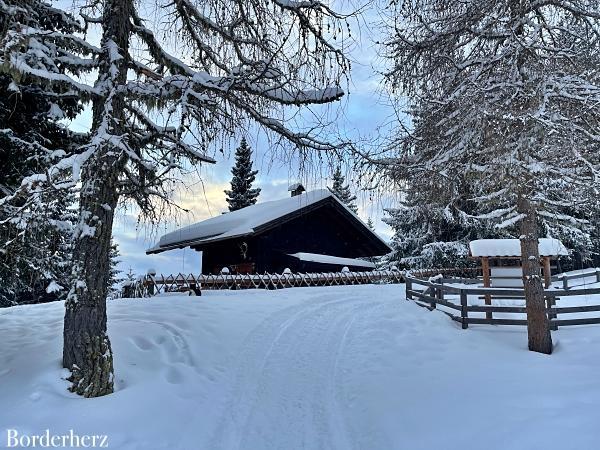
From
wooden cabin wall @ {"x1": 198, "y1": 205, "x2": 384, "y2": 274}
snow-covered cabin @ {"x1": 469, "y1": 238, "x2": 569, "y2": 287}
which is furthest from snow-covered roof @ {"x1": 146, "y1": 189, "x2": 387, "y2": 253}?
snow-covered cabin @ {"x1": 469, "y1": 238, "x2": 569, "y2": 287}

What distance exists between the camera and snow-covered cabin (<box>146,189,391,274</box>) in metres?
20.2

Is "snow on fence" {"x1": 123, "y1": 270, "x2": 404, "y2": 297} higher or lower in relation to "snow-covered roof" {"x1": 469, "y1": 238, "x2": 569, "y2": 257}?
lower

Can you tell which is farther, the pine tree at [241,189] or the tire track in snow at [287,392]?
the pine tree at [241,189]

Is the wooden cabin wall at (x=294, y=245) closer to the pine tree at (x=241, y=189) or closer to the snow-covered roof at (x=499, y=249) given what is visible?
the snow-covered roof at (x=499, y=249)

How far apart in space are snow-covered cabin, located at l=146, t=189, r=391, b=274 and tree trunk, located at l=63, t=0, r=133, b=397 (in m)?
12.9

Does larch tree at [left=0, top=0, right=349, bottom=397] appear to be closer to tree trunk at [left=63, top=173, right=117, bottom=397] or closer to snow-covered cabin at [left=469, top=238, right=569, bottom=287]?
tree trunk at [left=63, top=173, right=117, bottom=397]

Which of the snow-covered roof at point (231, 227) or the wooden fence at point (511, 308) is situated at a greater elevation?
the snow-covered roof at point (231, 227)

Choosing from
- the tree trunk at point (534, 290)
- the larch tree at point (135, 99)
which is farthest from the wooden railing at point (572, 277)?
the larch tree at point (135, 99)

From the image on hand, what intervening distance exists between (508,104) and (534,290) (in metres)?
3.60

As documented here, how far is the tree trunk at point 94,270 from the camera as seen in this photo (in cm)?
505

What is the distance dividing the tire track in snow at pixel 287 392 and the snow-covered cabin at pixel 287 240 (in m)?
9.50

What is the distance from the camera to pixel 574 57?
244 inches

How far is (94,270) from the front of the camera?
206 inches

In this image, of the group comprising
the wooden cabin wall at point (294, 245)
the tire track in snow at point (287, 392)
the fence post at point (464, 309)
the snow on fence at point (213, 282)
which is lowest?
the tire track in snow at point (287, 392)
